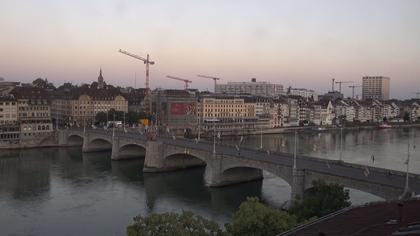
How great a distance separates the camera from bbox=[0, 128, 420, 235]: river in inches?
1261

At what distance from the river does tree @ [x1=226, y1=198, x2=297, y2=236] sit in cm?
1252

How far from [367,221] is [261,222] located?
5.31m

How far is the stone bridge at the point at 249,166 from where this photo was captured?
96.8ft

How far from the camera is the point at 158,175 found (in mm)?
49625

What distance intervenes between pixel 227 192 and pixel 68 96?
74.9 meters

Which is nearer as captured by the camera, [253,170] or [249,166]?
[249,166]

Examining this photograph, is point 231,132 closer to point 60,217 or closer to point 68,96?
point 68,96

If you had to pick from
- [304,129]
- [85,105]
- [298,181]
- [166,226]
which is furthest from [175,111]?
[166,226]

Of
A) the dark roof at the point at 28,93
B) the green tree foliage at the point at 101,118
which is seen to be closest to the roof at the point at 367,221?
the green tree foliage at the point at 101,118

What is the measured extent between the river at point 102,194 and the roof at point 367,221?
16360 millimetres

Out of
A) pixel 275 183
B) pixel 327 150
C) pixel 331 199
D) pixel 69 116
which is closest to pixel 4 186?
pixel 275 183

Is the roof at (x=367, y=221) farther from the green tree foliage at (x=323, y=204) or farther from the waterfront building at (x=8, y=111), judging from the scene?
the waterfront building at (x=8, y=111)

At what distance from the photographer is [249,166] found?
38.9 metres

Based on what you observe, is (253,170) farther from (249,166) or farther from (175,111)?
(175,111)
